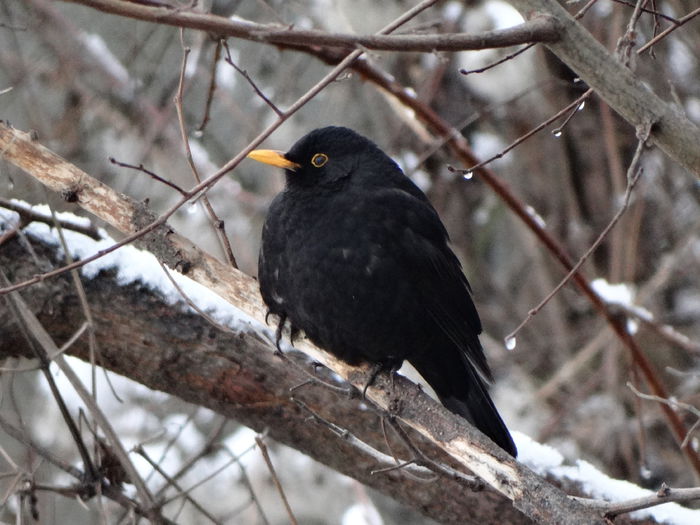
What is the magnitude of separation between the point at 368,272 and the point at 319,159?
2.02 feet

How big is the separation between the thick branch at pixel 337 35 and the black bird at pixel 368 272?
3.84 ft

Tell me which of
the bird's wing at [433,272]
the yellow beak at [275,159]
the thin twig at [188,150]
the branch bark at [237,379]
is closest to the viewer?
the branch bark at [237,379]

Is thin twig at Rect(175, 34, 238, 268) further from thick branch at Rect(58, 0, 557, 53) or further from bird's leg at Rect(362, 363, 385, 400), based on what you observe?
bird's leg at Rect(362, 363, 385, 400)

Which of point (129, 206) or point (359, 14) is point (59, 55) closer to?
point (359, 14)

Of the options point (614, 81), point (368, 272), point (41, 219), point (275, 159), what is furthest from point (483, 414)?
point (41, 219)

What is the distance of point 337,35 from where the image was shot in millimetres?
2344

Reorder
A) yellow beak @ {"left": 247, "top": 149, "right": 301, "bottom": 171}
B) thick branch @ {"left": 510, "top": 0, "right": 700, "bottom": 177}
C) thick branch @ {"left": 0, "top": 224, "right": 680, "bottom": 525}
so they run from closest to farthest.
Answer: thick branch @ {"left": 510, "top": 0, "right": 700, "bottom": 177} < thick branch @ {"left": 0, "top": 224, "right": 680, "bottom": 525} < yellow beak @ {"left": 247, "top": 149, "right": 301, "bottom": 171}

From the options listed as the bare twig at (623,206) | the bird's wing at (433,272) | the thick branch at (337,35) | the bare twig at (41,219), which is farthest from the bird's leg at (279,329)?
the thick branch at (337,35)

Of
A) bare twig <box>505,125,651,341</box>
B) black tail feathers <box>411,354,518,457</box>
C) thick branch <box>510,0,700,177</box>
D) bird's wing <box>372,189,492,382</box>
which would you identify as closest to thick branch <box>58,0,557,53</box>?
thick branch <box>510,0,700,177</box>

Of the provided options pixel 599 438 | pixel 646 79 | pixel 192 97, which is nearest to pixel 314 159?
pixel 646 79

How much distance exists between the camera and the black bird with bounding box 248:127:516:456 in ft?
11.4

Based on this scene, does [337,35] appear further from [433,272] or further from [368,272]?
[433,272]

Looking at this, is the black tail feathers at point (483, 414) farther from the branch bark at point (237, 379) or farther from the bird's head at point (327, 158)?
the bird's head at point (327, 158)

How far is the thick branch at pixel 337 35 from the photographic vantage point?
237 centimetres
